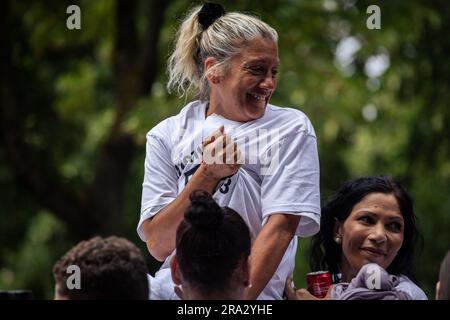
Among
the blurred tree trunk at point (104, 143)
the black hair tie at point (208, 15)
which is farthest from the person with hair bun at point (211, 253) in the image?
the blurred tree trunk at point (104, 143)

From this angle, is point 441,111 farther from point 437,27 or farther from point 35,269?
point 35,269

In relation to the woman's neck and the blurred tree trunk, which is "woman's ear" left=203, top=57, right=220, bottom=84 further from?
the blurred tree trunk

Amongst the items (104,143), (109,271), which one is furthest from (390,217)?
(104,143)

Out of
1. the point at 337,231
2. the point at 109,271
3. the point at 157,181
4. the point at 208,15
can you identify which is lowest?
the point at 337,231

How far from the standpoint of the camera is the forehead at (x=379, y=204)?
4344mm

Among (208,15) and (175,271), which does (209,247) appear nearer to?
(175,271)

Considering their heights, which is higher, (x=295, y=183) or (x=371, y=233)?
(x=295, y=183)

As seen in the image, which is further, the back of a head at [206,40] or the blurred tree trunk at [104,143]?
the blurred tree trunk at [104,143]

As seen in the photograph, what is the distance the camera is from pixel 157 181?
4188 mm

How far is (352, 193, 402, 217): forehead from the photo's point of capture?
4344 millimetres

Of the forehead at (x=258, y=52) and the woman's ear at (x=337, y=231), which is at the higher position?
the forehead at (x=258, y=52)

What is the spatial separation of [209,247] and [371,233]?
101cm

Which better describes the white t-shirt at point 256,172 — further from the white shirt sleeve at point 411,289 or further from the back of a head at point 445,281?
the back of a head at point 445,281

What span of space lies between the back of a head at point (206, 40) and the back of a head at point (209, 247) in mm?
Answer: 792
